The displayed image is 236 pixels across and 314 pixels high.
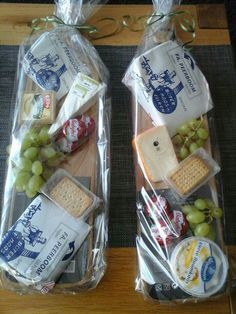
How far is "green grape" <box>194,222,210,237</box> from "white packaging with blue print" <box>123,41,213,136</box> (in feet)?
0.81

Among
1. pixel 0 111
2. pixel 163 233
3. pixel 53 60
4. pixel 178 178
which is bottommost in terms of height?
pixel 163 233

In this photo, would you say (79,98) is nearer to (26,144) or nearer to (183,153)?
(26,144)

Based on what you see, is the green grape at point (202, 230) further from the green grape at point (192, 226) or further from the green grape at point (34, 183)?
the green grape at point (34, 183)

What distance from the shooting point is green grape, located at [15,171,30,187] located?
0.91 metres

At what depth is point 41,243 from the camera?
877mm

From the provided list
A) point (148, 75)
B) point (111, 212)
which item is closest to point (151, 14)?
point (148, 75)

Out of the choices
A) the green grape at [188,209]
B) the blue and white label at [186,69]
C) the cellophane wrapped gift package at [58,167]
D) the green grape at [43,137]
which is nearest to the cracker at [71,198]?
the cellophane wrapped gift package at [58,167]

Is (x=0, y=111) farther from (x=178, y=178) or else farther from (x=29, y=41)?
(x=178, y=178)

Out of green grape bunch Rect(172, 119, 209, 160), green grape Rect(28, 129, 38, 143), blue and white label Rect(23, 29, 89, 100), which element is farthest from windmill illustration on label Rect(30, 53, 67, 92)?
green grape bunch Rect(172, 119, 209, 160)

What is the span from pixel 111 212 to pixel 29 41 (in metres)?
0.54

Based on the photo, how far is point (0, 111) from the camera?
3.51ft

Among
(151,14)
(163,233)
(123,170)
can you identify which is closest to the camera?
(163,233)

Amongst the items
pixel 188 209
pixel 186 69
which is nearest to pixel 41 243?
pixel 188 209

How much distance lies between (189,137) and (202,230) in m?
0.23
